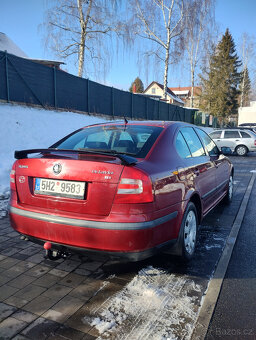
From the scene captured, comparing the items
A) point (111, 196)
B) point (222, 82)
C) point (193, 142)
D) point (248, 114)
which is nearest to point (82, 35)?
point (193, 142)

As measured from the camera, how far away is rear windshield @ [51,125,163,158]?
2842 mm

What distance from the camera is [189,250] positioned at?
3119 millimetres

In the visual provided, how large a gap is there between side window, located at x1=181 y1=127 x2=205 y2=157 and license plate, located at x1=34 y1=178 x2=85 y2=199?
1.70 metres

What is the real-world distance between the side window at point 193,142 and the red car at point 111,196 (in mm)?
428

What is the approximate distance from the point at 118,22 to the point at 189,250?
1871cm

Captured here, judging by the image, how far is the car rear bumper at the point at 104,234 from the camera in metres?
2.28

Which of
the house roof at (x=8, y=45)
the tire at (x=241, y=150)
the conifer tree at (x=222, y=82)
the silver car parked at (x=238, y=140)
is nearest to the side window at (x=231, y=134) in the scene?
the silver car parked at (x=238, y=140)

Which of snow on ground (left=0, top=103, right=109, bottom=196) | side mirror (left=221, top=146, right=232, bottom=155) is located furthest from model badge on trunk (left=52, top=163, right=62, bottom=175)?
snow on ground (left=0, top=103, right=109, bottom=196)

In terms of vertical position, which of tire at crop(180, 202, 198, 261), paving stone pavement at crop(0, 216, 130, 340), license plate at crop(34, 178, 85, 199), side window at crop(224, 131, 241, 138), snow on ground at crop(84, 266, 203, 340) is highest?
side window at crop(224, 131, 241, 138)

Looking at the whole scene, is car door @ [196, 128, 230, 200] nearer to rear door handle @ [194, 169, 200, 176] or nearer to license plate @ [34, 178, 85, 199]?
rear door handle @ [194, 169, 200, 176]

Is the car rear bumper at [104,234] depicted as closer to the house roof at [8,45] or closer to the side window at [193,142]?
the side window at [193,142]

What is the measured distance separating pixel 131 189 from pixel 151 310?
40.0 inches

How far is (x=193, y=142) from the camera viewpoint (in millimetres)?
3785

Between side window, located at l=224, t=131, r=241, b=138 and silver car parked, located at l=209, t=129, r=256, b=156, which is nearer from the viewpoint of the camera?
silver car parked, located at l=209, t=129, r=256, b=156
